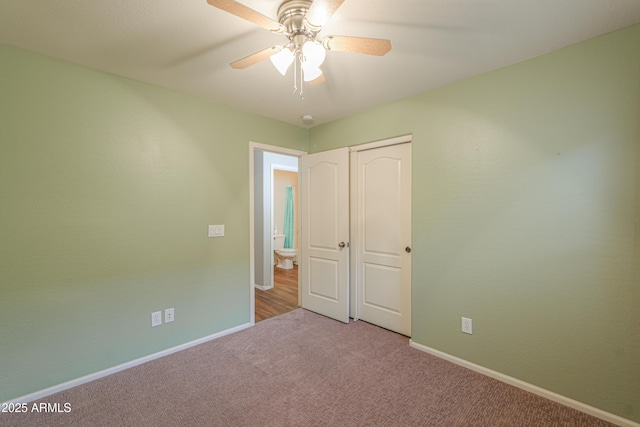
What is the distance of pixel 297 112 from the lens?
10.1 feet

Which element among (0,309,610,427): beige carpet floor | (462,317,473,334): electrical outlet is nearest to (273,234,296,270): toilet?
(0,309,610,427): beige carpet floor

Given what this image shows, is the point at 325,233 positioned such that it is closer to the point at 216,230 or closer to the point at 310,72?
the point at 216,230

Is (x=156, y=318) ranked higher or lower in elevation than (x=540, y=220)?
lower

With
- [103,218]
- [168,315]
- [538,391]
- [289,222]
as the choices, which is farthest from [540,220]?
[289,222]

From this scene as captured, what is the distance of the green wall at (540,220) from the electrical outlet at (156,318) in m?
2.37

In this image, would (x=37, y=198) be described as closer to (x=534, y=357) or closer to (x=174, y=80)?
(x=174, y=80)

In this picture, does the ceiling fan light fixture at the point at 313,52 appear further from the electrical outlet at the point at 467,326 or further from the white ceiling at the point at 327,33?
the electrical outlet at the point at 467,326

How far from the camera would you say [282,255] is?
5.96 meters

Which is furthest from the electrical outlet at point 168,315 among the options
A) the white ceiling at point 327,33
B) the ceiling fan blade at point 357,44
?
the ceiling fan blade at point 357,44

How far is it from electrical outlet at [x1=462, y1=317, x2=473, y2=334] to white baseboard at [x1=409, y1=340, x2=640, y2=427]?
26 centimetres

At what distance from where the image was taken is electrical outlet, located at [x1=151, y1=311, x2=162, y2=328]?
7.96ft

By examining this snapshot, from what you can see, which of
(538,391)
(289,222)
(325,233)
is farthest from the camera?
(289,222)

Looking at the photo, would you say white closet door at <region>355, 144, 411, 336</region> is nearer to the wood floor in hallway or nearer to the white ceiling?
the white ceiling

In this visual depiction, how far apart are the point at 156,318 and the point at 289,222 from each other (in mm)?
4366
